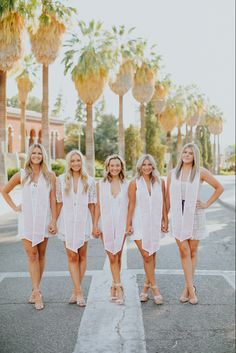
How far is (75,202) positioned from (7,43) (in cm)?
66

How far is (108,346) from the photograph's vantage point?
1823 millimetres

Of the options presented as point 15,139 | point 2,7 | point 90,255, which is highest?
point 2,7

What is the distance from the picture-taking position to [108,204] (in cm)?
176

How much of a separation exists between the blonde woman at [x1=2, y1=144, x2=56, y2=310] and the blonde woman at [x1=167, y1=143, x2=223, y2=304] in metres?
0.43

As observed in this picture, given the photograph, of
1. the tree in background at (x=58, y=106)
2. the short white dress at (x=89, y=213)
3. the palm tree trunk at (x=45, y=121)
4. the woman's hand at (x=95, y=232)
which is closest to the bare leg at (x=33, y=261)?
the short white dress at (x=89, y=213)

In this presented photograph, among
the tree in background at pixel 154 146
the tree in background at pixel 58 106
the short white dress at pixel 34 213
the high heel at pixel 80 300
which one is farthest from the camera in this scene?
the tree in background at pixel 154 146

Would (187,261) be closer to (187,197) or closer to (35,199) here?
(187,197)

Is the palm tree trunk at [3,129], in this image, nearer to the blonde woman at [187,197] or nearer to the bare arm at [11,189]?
the bare arm at [11,189]

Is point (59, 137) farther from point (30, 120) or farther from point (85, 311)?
point (85, 311)

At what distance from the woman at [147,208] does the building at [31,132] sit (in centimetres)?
47

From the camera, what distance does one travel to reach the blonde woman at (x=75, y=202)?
5.63 ft

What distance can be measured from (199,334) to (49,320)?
2.17 ft

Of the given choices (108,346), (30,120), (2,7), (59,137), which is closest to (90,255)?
(59,137)

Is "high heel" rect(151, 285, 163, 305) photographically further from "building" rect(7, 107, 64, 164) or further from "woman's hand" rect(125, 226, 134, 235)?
"building" rect(7, 107, 64, 164)
